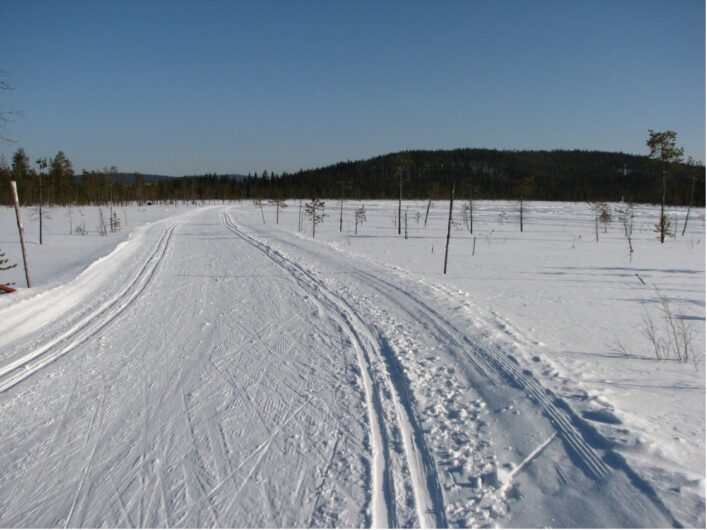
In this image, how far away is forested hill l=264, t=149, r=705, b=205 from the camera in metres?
115

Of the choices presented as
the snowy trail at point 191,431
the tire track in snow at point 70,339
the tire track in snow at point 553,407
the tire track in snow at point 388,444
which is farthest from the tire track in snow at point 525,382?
the tire track in snow at point 70,339

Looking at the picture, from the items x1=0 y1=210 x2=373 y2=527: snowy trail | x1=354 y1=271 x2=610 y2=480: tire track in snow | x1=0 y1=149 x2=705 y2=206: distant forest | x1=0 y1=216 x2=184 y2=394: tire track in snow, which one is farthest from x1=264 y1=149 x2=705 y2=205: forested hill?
x1=0 y1=210 x2=373 y2=527: snowy trail

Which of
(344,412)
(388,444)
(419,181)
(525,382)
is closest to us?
(388,444)

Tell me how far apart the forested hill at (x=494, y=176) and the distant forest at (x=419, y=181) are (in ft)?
0.88

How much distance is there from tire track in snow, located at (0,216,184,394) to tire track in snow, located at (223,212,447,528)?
400 centimetres

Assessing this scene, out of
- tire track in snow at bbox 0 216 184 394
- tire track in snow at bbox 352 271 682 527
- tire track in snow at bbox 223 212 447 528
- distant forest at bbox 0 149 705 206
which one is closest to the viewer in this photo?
tire track in snow at bbox 223 212 447 528

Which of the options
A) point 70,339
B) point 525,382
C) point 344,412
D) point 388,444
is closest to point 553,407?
point 525,382

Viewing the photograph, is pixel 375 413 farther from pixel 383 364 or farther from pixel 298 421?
pixel 383 364

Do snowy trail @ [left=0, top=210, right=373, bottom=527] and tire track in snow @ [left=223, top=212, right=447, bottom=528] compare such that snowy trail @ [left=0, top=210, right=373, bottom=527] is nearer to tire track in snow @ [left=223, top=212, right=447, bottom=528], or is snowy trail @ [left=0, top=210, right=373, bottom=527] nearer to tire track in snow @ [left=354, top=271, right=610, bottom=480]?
tire track in snow @ [left=223, top=212, right=447, bottom=528]

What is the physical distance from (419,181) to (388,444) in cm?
14146

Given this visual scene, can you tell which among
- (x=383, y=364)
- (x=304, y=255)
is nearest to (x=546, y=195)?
(x=304, y=255)

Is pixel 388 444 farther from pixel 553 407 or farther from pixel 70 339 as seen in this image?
pixel 70 339

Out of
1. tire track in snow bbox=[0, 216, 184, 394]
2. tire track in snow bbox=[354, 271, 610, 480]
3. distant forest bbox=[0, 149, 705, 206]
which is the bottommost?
tire track in snow bbox=[0, 216, 184, 394]

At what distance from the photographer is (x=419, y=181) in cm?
14000
